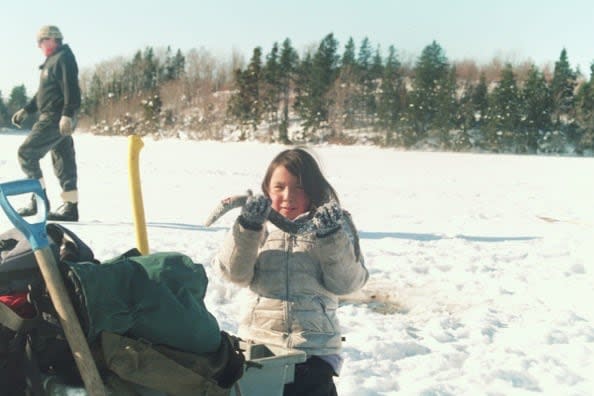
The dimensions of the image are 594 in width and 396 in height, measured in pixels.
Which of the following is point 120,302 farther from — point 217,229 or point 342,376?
point 217,229

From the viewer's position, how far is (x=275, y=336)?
2607 mm

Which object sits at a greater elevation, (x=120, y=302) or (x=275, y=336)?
(x=120, y=302)

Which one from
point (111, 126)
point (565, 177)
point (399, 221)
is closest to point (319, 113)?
point (111, 126)

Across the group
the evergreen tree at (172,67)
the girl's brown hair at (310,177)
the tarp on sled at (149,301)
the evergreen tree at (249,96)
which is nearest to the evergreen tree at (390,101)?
the evergreen tree at (249,96)

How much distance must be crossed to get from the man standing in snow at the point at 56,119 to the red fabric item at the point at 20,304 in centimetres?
529

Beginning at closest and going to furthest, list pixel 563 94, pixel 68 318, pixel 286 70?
pixel 68 318, pixel 563 94, pixel 286 70

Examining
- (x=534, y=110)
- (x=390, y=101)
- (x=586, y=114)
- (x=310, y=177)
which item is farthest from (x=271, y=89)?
(x=310, y=177)

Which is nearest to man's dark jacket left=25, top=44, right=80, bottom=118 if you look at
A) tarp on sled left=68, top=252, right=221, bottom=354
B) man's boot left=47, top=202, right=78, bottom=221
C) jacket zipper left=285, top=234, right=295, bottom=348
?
man's boot left=47, top=202, right=78, bottom=221

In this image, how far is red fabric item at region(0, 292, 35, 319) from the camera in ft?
5.43

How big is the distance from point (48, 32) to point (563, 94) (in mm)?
45087

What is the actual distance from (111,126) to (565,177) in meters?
51.2

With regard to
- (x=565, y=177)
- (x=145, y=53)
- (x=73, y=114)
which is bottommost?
(x=565, y=177)

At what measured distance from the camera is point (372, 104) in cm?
5150

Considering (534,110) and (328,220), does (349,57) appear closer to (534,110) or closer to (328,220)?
(534,110)
